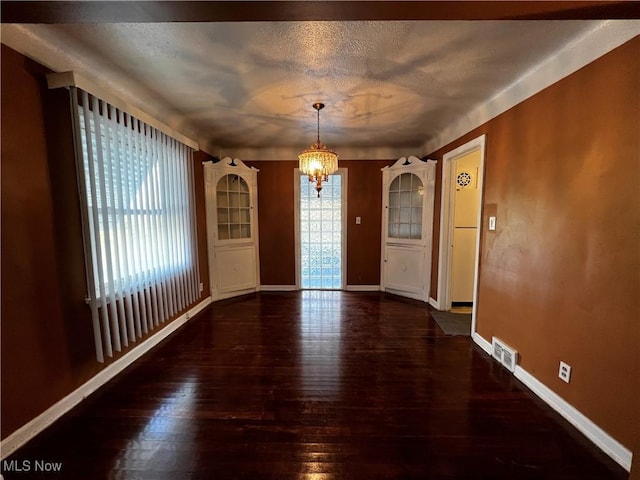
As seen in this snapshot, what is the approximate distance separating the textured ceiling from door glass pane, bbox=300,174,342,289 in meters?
1.67

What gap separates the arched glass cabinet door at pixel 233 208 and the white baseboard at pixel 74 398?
1652 millimetres

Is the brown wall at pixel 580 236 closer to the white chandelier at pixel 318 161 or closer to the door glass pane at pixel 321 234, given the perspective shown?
the white chandelier at pixel 318 161

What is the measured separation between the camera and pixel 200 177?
12.2 feet

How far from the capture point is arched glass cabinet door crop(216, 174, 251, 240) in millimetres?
4062

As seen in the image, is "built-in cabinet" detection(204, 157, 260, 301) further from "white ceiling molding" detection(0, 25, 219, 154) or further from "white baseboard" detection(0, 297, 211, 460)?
"white ceiling molding" detection(0, 25, 219, 154)

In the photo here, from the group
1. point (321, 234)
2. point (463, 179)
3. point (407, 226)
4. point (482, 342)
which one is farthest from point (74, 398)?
point (463, 179)

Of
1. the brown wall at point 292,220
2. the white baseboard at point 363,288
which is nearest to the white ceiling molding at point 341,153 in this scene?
the brown wall at point 292,220

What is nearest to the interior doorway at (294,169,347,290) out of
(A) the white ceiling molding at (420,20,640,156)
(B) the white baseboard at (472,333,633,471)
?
(A) the white ceiling molding at (420,20,640,156)

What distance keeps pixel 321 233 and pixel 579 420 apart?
12.0 feet

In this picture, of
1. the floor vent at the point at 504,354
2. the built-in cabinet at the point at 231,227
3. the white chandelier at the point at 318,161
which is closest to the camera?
the floor vent at the point at 504,354

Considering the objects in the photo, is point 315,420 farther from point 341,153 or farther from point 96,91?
point 341,153

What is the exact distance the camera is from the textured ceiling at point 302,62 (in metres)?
1.57

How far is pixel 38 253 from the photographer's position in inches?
63.8

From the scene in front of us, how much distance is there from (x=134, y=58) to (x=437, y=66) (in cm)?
216
